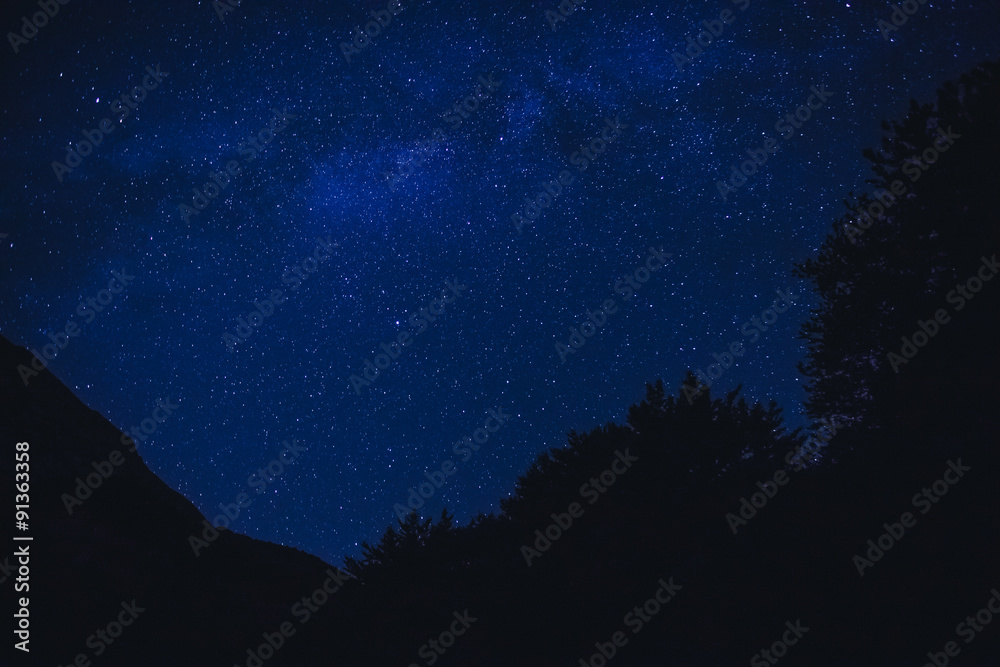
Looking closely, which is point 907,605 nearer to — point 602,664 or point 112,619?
point 602,664

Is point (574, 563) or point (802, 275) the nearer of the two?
point (574, 563)

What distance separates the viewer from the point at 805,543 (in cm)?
743

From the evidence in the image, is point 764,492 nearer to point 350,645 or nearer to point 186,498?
point 350,645

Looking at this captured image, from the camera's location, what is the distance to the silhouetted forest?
6.71 meters

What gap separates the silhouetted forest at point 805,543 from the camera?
6711 mm

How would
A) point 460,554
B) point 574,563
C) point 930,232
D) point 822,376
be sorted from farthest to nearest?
point 460,554 → point 822,376 → point 930,232 → point 574,563

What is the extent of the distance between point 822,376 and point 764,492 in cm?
958

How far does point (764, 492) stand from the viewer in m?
8.77

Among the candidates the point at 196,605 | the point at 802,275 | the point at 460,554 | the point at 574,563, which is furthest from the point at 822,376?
the point at 196,605

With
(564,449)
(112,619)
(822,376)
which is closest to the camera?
(112,619)

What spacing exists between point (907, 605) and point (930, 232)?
10019 mm

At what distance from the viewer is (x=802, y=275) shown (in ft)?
50.1

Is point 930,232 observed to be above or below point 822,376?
above

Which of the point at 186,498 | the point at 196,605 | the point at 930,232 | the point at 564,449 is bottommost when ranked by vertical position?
the point at 196,605
